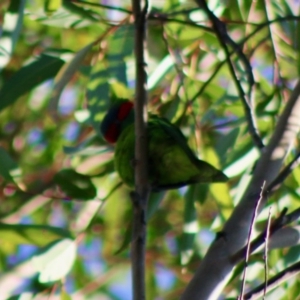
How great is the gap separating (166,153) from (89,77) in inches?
15.1

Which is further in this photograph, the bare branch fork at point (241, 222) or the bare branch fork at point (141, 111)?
the bare branch fork at point (141, 111)

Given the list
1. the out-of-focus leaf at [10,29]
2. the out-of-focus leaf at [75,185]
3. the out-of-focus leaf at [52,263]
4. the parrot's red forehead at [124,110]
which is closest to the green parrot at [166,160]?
the out-of-focus leaf at [75,185]

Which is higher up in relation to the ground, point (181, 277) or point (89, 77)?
point (89, 77)

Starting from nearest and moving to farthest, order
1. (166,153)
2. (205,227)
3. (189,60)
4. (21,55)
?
(166,153) < (189,60) < (205,227) < (21,55)

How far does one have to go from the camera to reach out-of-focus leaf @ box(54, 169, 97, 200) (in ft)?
6.97

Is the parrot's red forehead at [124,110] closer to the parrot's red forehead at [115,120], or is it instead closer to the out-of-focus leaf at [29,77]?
the parrot's red forehead at [115,120]

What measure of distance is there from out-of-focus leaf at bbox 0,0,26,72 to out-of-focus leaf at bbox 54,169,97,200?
457mm

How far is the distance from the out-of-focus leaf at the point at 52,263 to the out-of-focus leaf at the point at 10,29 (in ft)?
1.84

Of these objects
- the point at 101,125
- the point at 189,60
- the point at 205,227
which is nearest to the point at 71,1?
the point at 101,125

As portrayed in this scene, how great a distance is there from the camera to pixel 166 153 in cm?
207

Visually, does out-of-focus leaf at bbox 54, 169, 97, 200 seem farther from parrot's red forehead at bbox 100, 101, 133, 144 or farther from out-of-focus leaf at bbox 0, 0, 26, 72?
out-of-focus leaf at bbox 0, 0, 26, 72

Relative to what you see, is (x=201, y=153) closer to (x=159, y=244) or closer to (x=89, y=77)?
(x=89, y=77)

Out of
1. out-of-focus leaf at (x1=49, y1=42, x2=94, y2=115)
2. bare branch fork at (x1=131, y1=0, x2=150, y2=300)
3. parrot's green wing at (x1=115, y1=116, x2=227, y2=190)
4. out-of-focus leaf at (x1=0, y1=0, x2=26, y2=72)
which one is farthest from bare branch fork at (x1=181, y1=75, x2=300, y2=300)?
out-of-focus leaf at (x1=0, y1=0, x2=26, y2=72)

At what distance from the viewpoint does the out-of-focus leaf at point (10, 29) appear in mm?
1821
